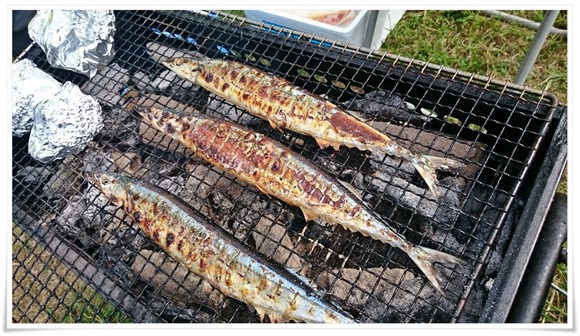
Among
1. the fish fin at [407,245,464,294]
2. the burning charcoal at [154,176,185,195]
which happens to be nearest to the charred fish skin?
the burning charcoal at [154,176,185,195]

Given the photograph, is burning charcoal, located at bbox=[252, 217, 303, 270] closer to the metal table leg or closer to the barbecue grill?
the barbecue grill

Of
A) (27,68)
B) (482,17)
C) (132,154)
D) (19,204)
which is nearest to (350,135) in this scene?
(132,154)

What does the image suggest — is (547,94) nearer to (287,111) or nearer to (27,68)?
(287,111)

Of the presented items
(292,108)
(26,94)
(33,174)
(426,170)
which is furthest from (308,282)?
(26,94)

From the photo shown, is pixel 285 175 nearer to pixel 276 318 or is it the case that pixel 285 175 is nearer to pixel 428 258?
pixel 276 318

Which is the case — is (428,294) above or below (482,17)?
below

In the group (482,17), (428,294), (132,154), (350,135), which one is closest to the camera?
(428,294)

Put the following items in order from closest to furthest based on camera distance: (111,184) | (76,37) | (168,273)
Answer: (168,273), (111,184), (76,37)

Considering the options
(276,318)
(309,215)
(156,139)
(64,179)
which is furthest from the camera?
(156,139)
